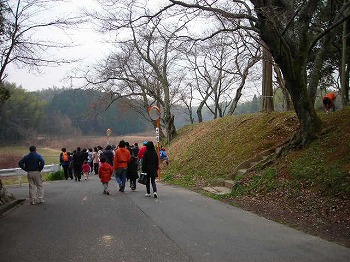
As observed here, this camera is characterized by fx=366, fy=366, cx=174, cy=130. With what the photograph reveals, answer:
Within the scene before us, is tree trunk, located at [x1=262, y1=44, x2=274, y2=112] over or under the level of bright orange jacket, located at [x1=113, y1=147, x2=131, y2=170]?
over

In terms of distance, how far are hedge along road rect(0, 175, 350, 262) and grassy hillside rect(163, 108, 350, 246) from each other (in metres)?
0.89

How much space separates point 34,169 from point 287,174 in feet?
25.8

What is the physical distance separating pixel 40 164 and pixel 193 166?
9443mm

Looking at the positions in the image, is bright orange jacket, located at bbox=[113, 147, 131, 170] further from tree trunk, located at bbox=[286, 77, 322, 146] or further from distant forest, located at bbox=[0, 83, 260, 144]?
distant forest, located at bbox=[0, 83, 260, 144]

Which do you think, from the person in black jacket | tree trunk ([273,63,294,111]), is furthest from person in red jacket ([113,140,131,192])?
tree trunk ([273,63,294,111])

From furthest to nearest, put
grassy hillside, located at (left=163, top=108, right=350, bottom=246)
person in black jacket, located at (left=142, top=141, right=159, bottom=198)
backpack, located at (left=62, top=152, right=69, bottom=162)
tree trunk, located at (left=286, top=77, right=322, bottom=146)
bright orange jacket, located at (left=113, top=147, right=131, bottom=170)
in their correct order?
backpack, located at (left=62, top=152, right=69, bottom=162), bright orange jacket, located at (left=113, top=147, right=131, bottom=170), tree trunk, located at (left=286, top=77, right=322, bottom=146), person in black jacket, located at (left=142, top=141, right=159, bottom=198), grassy hillside, located at (left=163, top=108, right=350, bottom=246)

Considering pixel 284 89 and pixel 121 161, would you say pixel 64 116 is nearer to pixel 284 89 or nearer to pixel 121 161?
pixel 284 89

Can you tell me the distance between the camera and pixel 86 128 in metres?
76.5

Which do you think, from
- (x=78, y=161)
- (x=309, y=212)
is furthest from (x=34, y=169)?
(x=78, y=161)

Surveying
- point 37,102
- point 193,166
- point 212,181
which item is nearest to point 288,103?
point 193,166

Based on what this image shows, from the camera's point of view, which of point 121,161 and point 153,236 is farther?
point 121,161

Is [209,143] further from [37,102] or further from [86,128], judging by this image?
[86,128]

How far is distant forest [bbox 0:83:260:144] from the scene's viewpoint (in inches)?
1593

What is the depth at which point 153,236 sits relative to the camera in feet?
22.0
